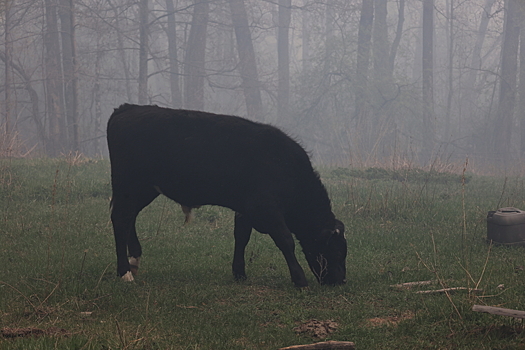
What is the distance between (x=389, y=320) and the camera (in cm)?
501

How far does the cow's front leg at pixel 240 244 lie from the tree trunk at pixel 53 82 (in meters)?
22.8

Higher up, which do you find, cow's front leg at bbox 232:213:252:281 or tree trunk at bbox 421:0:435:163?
tree trunk at bbox 421:0:435:163

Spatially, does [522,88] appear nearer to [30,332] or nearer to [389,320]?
[389,320]

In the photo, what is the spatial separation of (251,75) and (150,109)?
2758cm

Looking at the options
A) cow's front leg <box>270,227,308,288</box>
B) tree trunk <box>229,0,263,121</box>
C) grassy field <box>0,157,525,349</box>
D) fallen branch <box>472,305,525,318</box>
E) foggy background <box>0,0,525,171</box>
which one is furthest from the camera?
tree trunk <box>229,0,263,121</box>

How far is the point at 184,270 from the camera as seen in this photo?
709 centimetres

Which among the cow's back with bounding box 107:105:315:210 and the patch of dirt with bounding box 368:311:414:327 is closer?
the patch of dirt with bounding box 368:311:414:327

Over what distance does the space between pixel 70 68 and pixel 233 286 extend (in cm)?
2420

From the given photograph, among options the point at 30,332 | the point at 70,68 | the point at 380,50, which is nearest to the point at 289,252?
the point at 30,332

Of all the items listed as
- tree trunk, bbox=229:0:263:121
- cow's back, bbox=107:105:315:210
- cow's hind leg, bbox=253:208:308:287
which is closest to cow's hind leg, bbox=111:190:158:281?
cow's back, bbox=107:105:315:210

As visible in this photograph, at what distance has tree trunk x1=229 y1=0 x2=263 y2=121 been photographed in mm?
33750

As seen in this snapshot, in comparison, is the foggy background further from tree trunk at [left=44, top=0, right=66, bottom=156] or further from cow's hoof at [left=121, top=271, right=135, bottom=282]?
cow's hoof at [left=121, top=271, right=135, bottom=282]

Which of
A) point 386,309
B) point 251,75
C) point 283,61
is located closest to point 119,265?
point 386,309

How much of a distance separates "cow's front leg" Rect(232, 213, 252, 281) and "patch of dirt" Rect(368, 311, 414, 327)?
6.96 feet
